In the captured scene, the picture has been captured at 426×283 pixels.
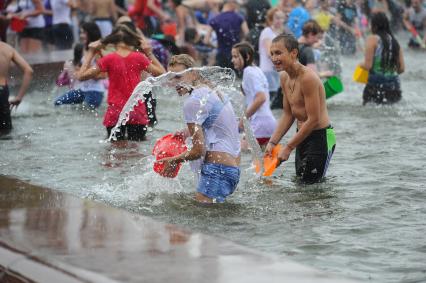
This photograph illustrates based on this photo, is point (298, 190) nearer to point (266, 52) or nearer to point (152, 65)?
point (152, 65)

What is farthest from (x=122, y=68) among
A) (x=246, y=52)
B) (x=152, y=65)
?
(x=246, y=52)

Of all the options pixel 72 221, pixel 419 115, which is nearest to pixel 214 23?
pixel 419 115

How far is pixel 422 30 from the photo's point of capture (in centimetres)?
2875

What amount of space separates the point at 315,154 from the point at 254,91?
2.15 metres

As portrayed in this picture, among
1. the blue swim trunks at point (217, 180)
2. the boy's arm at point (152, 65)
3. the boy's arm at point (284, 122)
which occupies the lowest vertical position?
the blue swim trunks at point (217, 180)

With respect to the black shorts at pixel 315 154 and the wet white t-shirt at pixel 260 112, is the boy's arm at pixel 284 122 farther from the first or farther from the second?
the wet white t-shirt at pixel 260 112

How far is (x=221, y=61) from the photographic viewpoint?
1825cm

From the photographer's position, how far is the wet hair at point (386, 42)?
14.2 metres

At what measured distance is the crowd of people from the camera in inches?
328

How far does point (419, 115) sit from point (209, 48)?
24.5 feet

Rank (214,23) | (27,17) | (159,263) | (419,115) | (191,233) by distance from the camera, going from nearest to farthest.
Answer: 1. (159,263)
2. (191,233)
3. (419,115)
4. (214,23)
5. (27,17)

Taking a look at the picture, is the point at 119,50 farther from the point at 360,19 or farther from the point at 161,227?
the point at 360,19

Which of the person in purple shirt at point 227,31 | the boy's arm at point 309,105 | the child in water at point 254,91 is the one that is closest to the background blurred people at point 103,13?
the person in purple shirt at point 227,31

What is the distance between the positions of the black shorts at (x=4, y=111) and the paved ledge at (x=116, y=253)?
6.24 metres
